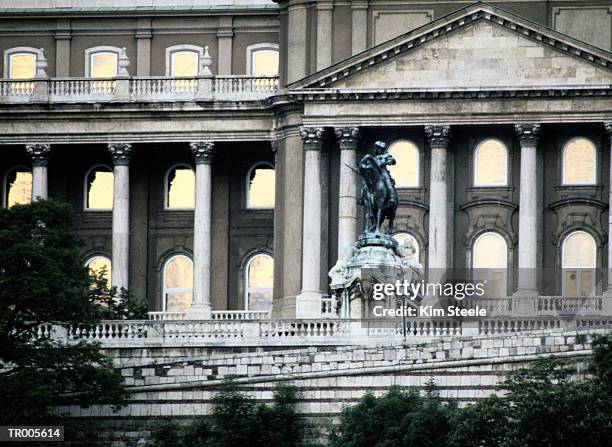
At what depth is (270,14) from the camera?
463 ft

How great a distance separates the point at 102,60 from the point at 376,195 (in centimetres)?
3366

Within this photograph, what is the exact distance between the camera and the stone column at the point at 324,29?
13450 centimetres

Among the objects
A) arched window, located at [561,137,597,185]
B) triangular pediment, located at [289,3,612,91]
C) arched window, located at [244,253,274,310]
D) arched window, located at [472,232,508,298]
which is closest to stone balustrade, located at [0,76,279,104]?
triangular pediment, located at [289,3,612,91]

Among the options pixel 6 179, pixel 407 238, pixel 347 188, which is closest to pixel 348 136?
pixel 347 188

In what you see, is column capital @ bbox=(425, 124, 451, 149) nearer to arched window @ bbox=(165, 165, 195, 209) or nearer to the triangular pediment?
the triangular pediment

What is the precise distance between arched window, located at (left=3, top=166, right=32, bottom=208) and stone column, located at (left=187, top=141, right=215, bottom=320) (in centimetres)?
802

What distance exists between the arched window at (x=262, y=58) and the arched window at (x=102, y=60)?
5918mm

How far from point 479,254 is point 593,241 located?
4.71 m

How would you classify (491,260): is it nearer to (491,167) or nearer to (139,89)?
(491,167)

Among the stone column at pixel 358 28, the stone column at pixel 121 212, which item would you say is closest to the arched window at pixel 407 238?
the stone column at pixel 358 28

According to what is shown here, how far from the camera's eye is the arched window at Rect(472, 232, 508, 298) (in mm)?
131625

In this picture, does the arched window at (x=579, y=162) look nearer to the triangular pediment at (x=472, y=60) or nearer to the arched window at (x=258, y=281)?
the triangular pediment at (x=472, y=60)

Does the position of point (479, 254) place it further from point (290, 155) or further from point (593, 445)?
point (593, 445)

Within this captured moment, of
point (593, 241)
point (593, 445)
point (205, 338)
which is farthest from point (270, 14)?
point (593, 445)
